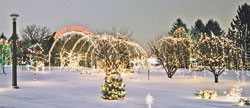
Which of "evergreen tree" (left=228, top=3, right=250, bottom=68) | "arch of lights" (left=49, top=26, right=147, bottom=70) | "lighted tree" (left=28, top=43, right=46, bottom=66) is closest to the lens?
"arch of lights" (left=49, top=26, right=147, bottom=70)

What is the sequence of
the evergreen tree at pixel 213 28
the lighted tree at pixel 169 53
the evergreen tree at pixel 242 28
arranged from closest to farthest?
the lighted tree at pixel 169 53 < the evergreen tree at pixel 242 28 < the evergreen tree at pixel 213 28

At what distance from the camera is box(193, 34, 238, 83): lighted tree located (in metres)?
23.4

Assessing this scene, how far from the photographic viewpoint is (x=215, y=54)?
23.9 metres

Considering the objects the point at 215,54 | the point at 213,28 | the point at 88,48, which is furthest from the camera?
the point at 213,28

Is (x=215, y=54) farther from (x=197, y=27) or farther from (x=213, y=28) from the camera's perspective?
(x=197, y=27)

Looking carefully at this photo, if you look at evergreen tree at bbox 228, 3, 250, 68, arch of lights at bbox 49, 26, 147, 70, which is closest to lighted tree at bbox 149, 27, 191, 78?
arch of lights at bbox 49, 26, 147, 70

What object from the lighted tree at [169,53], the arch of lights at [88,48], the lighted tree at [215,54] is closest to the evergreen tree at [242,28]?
the lighted tree at [169,53]

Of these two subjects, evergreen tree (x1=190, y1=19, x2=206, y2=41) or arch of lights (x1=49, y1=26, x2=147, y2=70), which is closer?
arch of lights (x1=49, y1=26, x2=147, y2=70)

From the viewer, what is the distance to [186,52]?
1575 inches

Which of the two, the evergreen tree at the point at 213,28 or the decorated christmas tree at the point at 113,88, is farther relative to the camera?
the evergreen tree at the point at 213,28

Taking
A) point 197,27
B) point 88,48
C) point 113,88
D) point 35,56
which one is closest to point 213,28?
point 197,27

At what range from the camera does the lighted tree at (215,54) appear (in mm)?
23422

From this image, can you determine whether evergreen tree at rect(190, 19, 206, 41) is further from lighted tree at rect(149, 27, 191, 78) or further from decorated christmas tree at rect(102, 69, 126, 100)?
decorated christmas tree at rect(102, 69, 126, 100)

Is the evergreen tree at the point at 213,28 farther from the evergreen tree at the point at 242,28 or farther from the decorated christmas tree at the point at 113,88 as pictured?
the decorated christmas tree at the point at 113,88
